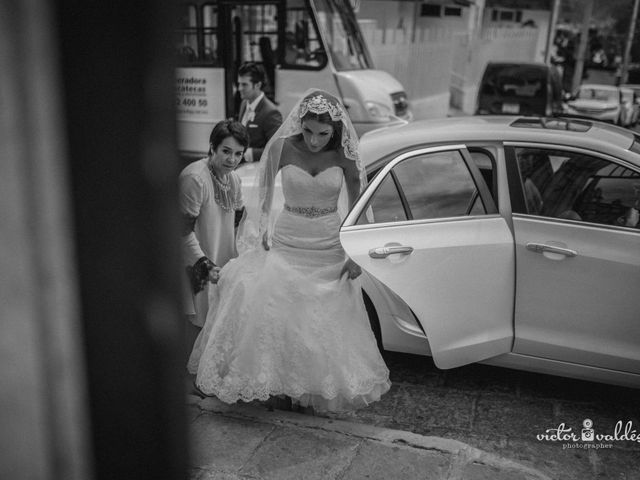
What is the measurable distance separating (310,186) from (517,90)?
460 inches

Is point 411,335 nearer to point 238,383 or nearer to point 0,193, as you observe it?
point 238,383

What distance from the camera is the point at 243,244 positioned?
4.05 metres

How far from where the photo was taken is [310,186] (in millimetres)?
3736

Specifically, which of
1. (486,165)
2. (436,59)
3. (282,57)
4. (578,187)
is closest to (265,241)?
(486,165)

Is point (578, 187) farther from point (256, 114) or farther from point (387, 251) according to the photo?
point (256, 114)

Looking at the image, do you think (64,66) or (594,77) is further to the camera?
(594,77)

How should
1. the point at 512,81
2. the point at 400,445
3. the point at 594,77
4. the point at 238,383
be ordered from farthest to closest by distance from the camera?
the point at 594,77
the point at 512,81
the point at 238,383
the point at 400,445

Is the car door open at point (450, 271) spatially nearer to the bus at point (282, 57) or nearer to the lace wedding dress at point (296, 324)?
the lace wedding dress at point (296, 324)

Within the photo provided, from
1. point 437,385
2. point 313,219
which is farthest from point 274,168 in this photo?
point 437,385

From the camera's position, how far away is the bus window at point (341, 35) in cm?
943

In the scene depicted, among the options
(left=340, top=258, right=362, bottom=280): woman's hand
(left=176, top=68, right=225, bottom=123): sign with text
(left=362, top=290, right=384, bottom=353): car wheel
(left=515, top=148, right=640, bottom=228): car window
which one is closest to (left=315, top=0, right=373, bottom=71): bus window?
(left=176, top=68, right=225, bottom=123): sign with text

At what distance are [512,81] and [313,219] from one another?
1184 cm

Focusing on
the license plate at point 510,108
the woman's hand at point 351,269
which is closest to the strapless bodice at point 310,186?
the woman's hand at point 351,269

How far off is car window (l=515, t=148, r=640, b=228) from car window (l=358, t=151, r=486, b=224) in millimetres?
332
